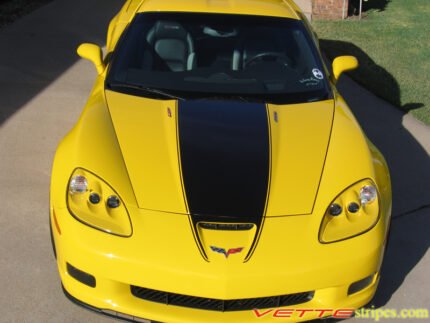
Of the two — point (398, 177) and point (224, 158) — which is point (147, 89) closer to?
point (224, 158)

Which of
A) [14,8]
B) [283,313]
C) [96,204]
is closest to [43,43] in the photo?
[14,8]

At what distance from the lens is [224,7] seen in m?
4.70

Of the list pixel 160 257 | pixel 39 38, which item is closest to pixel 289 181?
pixel 160 257

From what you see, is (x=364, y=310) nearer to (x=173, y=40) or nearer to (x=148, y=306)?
(x=148, y=306)

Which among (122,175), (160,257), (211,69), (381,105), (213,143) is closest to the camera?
(160,257)

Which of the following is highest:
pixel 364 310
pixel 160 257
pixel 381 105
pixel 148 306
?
pixel 160 257

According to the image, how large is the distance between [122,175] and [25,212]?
56.7 inches

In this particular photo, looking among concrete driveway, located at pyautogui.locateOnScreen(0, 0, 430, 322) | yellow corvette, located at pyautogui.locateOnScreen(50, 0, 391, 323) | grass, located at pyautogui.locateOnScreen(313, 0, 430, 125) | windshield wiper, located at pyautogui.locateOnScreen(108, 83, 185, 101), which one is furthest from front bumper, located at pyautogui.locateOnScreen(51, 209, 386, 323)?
grass, located at pyautogui.locateOnScreen(313, 0, 430, 125)

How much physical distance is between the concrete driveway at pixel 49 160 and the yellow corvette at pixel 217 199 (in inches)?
22.6

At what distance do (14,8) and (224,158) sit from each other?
746cm

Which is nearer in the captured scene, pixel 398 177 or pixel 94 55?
pixel 94 55

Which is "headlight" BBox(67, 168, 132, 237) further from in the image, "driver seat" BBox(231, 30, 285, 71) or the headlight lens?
"driver seat" BBox(231, 30, 285, 71)

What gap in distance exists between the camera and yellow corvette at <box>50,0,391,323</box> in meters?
2.95

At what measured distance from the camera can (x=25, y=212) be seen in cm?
442
